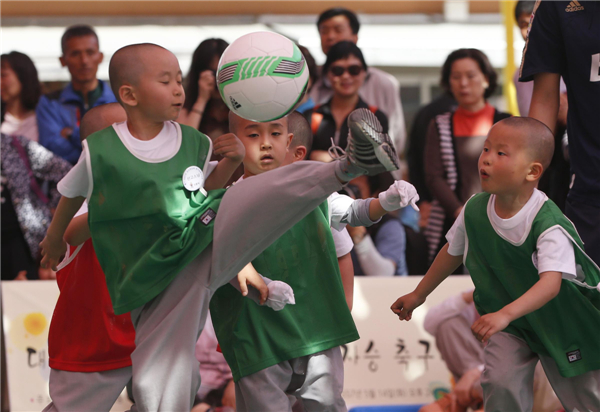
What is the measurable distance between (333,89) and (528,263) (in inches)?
117

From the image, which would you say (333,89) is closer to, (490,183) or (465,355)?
(465,355)

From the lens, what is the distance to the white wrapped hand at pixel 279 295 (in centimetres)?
321

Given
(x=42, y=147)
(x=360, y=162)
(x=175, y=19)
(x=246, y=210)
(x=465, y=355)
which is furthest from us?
(x=175, y=19)

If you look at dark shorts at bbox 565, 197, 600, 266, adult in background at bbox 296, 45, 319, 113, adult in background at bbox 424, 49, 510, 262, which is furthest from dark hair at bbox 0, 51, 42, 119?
dark shorts at bbox 565, 197, 600, 266

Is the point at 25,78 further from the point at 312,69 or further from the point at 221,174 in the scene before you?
the point at 221,174

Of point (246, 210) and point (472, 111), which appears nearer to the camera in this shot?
point (246, 210)

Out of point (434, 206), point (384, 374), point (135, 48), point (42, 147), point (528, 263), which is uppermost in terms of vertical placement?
point (135, 48)

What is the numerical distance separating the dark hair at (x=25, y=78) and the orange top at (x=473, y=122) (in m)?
3.32

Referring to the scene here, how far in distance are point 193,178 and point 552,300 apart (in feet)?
5.41

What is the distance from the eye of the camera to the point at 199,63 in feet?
18.4

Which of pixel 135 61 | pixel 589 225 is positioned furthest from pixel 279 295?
pixel 589 225

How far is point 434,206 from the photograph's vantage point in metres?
5.82

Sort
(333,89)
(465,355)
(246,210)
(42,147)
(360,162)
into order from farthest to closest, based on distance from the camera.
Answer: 1. (333,89)
2. (42,147)
3. (465,355)
4. (246,210)
5. (360,162)

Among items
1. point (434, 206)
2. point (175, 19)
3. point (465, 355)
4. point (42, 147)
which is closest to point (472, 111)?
point (434, 206)
